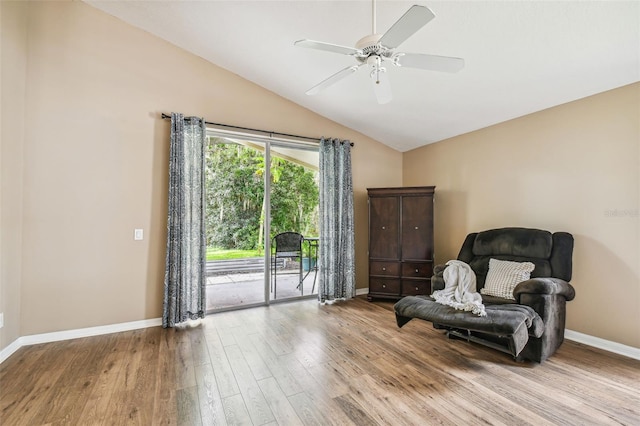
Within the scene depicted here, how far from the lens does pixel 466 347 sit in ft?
9.20

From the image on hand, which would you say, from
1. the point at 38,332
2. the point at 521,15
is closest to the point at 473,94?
the point at 521,15

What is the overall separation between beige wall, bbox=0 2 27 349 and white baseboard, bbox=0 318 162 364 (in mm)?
Result: 73

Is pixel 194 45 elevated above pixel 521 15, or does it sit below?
above

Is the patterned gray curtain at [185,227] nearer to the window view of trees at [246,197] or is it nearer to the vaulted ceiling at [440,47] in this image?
the window view of trees at [246,197]

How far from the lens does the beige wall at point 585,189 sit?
2.66 m

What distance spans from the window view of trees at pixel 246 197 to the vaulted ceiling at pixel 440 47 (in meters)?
1.04

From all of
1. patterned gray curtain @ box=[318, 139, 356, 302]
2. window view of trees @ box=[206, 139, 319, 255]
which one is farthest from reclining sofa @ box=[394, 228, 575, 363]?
window view of trees @ box=[206, 139, 319, 255]

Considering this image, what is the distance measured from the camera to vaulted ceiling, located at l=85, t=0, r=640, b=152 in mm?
2184

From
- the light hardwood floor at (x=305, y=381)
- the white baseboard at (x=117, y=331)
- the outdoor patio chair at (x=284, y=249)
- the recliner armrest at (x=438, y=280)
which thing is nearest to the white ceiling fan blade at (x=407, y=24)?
the light hardwood floor at (x=305, y=381)

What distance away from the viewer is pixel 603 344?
2.78m

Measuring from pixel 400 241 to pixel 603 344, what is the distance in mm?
2283

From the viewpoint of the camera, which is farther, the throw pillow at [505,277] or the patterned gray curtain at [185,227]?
the patterned gray curtain at [185,227]

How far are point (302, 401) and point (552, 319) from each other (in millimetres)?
2277

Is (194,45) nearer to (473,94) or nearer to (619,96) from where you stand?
(473,94)
